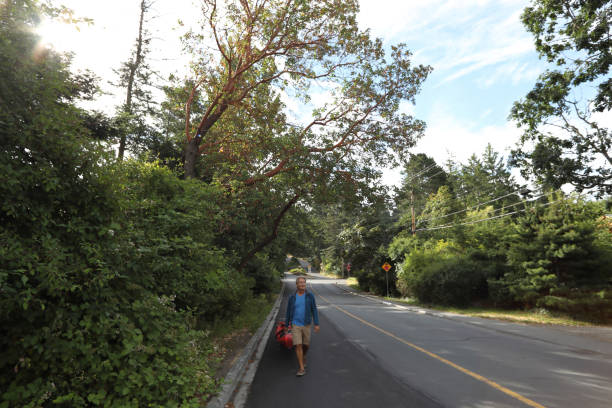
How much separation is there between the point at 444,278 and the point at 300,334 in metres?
18.0

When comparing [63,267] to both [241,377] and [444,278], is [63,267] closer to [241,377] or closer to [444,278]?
[241,377]

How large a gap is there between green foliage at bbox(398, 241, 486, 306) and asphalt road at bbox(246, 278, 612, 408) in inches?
413

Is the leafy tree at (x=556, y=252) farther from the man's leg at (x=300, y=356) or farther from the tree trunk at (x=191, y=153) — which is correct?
the tree trunk at (x=191, y=153)

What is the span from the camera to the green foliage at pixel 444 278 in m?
21.3

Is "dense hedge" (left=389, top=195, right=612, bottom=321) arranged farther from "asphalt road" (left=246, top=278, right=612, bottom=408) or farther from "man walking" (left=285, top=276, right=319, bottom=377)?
"man walking" (left=285, top=276, right=319, bottom=377)

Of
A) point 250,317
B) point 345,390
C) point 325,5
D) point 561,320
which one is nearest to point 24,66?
point 345,390

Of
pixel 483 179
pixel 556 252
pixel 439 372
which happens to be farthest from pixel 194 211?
pixel 483 179

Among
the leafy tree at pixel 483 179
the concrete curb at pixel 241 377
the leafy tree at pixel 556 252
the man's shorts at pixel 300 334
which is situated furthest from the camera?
the leafy tree at pixel 483 179

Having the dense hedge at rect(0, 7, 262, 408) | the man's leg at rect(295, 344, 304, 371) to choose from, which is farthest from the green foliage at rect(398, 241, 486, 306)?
the dense hedge at rect(0, 7, 262, 408)

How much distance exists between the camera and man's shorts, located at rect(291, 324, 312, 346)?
6.66 metres

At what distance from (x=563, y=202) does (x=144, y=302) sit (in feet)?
69.1

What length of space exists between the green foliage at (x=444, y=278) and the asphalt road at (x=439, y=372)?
34.4 ft

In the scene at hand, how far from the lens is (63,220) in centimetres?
350

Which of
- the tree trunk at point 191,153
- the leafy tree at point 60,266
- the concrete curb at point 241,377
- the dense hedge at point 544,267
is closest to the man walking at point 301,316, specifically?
the concrete curb at point 241,377
